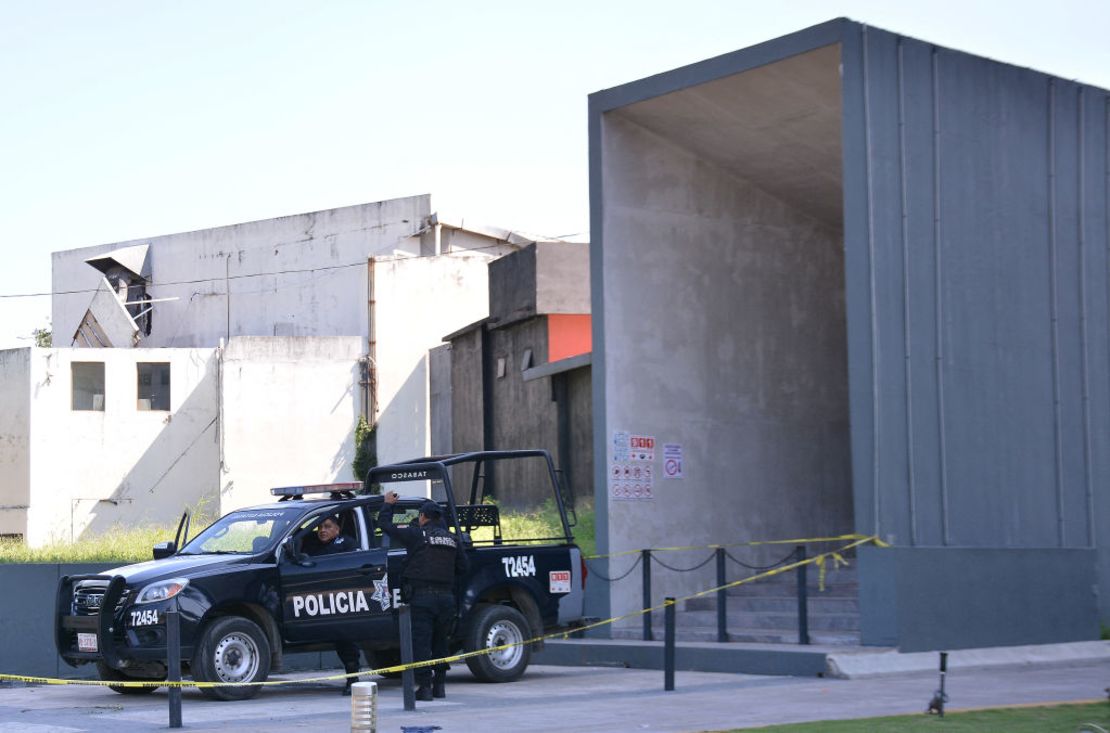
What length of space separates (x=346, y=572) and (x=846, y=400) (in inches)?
352

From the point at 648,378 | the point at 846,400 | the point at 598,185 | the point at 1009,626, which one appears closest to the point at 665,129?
the point at 598,185

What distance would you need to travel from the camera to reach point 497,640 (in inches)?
615

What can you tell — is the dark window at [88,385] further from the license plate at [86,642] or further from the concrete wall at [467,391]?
the license plate at [86,642]

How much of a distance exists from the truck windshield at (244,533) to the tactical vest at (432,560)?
1.83 meters

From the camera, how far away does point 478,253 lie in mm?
49000

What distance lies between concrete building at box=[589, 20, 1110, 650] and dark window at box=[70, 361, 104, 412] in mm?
30342

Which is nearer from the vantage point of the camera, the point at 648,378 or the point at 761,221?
the point at 648,378

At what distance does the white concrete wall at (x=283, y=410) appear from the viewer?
45625 millimetres

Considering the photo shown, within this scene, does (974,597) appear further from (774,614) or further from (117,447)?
(117,447)

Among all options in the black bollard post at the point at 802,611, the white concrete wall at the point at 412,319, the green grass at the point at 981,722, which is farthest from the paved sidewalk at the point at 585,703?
the white concrete wall at the point at 412,319

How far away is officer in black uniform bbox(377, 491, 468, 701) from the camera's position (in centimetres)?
1355

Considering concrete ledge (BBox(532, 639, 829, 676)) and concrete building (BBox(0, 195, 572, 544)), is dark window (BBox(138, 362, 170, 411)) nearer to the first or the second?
concrete building (BBox(0, 195, 572, 544))

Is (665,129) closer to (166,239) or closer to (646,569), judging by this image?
(646,569)

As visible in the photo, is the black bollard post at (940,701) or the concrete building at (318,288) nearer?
the black bollard post at (940,701)
